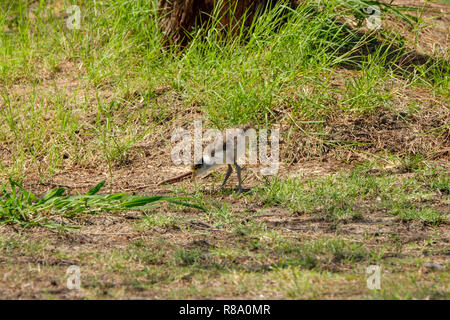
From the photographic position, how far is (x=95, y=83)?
7.18 metres

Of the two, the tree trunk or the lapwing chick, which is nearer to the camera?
the lapwing chick

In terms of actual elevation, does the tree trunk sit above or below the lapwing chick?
above

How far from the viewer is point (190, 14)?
7328 mm

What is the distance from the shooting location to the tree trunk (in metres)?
7.27

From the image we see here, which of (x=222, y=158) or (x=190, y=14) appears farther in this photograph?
(x=190, y=14)

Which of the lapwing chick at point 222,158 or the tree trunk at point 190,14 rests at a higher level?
the tree trunk at point 190,14

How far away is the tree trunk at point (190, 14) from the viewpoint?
7266 mm

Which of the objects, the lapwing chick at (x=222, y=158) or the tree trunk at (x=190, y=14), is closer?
the lapwing chick at (x=222, y=158)

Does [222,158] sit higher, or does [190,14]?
[190,14]

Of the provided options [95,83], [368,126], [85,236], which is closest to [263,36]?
[368,126]

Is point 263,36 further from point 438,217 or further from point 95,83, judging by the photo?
point 438,217
